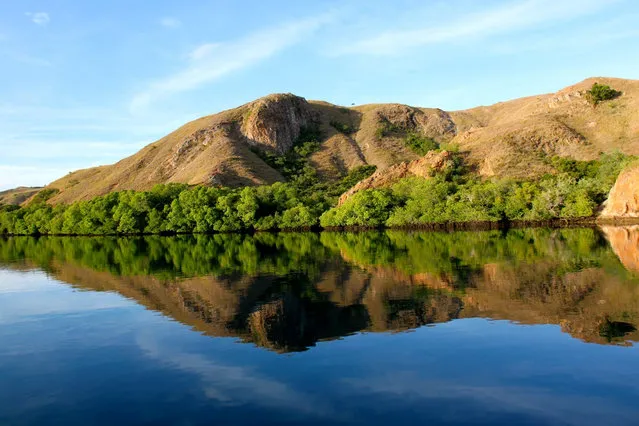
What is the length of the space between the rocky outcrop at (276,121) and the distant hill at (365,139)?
0.37 m

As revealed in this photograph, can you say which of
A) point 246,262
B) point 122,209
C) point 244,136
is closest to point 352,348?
point 246,262

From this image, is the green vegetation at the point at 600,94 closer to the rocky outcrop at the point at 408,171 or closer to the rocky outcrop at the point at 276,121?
the rocky outcrop at the point at 408,171

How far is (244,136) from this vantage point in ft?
567

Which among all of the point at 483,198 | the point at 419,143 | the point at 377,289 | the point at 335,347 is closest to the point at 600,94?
the point at 483,198

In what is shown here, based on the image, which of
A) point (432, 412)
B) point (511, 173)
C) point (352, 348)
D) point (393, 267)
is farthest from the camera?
point (511, 173)

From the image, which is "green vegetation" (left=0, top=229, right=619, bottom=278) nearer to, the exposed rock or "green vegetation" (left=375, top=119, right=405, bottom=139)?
"green vegetation" (left=375, top=119, right=405, bottom=139)

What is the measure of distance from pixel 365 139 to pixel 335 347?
536 feet

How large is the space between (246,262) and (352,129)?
5816 inches

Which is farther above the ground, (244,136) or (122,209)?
(244,136)

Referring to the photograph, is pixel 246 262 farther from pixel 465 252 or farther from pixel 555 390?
pixel 555 390

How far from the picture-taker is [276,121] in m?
179

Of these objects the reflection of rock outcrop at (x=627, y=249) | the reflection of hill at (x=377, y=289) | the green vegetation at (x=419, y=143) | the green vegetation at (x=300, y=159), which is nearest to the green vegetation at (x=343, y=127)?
the green vegetation at (x=300, y=159)

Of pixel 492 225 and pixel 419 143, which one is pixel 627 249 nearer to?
pixel 492 225

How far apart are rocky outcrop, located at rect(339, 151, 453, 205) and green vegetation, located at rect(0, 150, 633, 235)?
233cm
